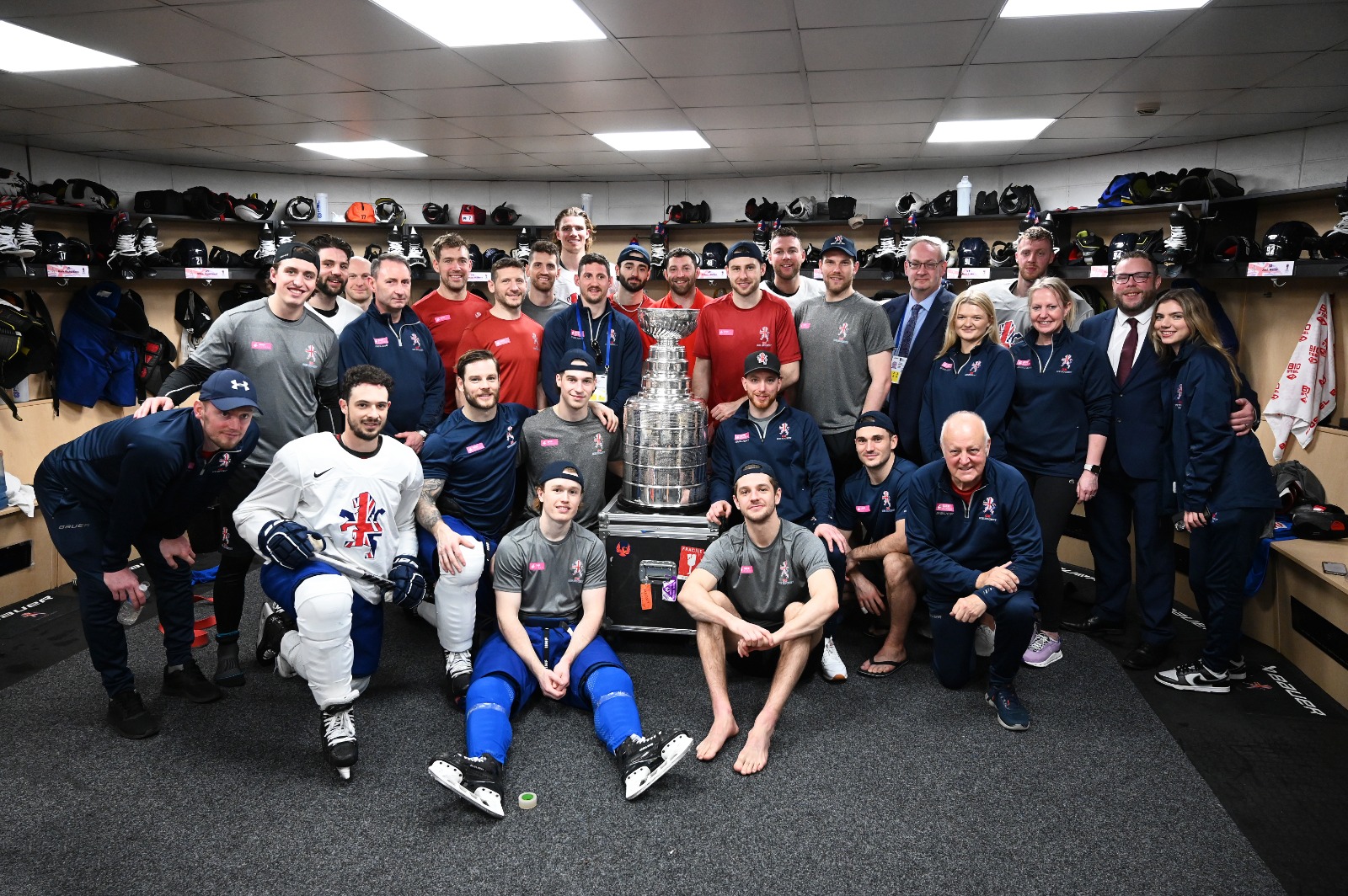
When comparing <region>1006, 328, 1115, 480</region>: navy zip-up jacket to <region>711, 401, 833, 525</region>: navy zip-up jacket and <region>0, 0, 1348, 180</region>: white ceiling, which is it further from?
<region>0, 0, 1348, 180</region>: white ceiling

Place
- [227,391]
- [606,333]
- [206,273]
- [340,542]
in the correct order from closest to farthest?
[227,391] < [340,542] < [606,333] < [206,273]

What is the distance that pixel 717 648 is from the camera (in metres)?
3.39

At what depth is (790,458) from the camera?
13.1 feet

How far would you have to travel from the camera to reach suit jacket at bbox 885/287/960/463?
14.4ft

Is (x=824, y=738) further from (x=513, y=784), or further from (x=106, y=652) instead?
(x=106, y=652)

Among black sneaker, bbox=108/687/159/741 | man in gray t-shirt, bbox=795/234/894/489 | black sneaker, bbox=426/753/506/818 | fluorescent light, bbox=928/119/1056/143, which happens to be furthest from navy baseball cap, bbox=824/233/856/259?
black sneaker, bbox=108/687/159/741

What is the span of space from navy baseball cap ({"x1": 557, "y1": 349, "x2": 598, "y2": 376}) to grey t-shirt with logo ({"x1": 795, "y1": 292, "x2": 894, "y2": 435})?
1.20 m

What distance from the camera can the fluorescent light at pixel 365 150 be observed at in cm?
636

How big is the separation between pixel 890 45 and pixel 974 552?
94.7 inches

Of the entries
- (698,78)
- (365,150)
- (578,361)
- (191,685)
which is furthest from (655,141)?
(191,685)

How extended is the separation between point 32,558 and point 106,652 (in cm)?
230

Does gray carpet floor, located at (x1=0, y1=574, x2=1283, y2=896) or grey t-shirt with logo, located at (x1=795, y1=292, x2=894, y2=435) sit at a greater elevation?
grey t-shirt with logo, located at (x1=795, y1=292, x2=894, y2=435)

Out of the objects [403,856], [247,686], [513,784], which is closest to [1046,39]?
[513,784]

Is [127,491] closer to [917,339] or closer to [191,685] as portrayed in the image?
[191,685]
